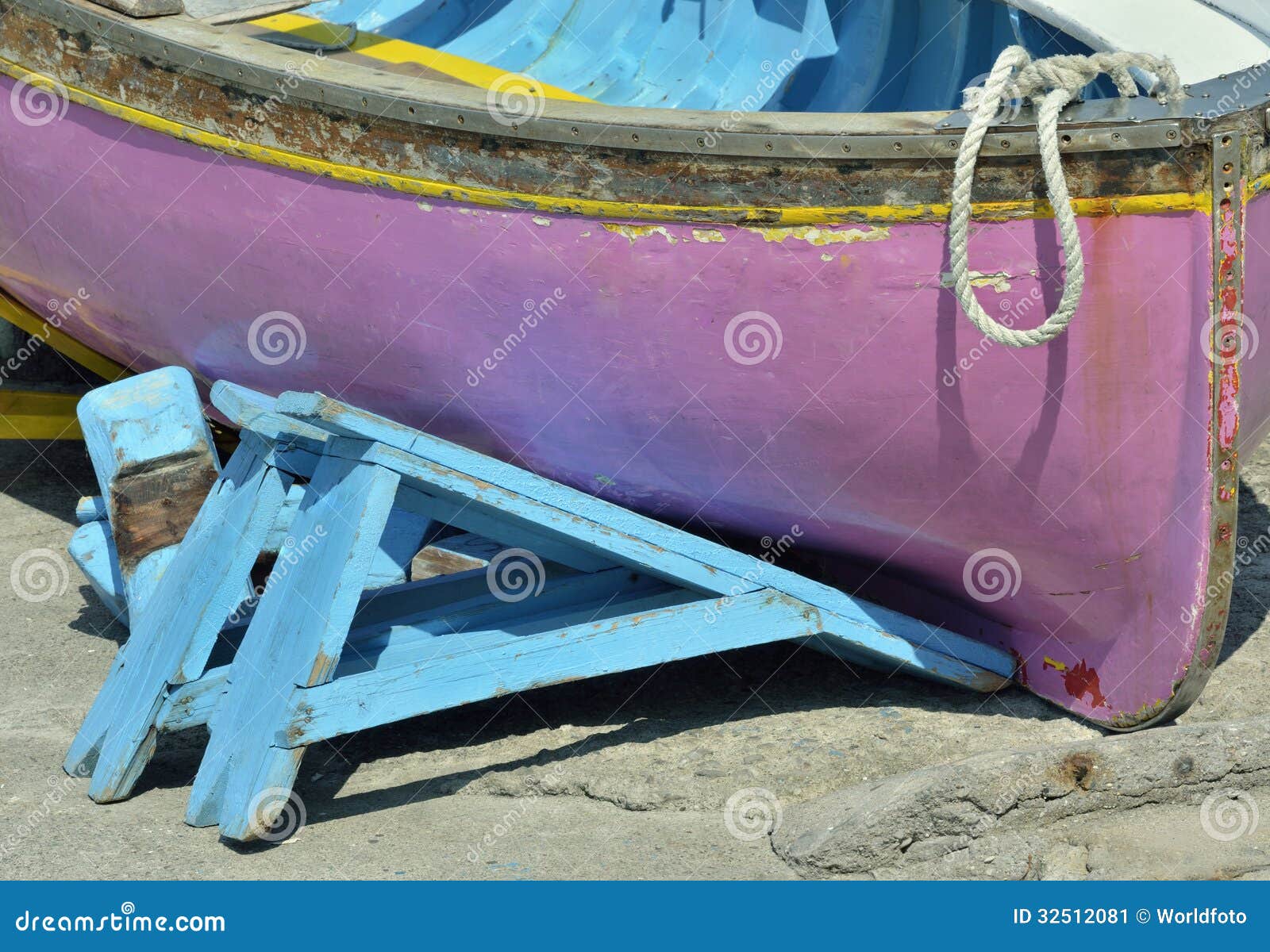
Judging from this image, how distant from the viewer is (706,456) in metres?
2.75

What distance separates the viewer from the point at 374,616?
298 cm

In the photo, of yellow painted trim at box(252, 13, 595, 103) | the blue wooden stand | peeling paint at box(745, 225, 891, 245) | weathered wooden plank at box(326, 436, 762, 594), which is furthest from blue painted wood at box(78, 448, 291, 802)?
yellow painted trim at box(252, 13, 595, 103)

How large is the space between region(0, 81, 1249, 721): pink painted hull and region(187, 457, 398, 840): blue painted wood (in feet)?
1.28

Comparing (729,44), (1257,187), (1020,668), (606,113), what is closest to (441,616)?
(606,113)

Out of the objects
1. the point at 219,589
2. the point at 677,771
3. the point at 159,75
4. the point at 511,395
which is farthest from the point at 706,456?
the point at 159,75

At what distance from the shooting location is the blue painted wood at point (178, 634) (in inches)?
105

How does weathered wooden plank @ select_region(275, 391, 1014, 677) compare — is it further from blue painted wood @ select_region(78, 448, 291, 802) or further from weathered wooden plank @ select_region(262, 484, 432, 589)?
weathered wooden plank @ select_region(262, 484, 432, 589)

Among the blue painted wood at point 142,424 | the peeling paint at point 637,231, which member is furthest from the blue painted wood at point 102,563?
the peeling paint at point 637,231

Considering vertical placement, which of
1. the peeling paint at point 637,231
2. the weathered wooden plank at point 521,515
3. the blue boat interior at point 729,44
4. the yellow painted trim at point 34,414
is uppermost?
the blue boat interior at point 729,44

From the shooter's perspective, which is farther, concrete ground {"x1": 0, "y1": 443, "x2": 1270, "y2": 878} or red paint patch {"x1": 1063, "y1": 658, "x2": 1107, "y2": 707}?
red paint patch {"x1": 1063, "y1": 658, "x2": 1107, "y2": 707}

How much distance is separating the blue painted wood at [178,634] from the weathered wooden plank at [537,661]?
36 cm

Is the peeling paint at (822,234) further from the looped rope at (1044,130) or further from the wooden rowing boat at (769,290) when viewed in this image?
the looped rope at (1044,130)

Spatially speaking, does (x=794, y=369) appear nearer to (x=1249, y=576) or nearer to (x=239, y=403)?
(x=239, y=403)

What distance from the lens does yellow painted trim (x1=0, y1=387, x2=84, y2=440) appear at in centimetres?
396
